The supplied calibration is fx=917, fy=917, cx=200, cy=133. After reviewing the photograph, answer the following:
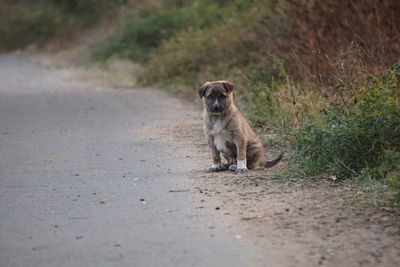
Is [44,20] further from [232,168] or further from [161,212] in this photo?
[161,212]

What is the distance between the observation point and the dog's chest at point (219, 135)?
10750 millimetres

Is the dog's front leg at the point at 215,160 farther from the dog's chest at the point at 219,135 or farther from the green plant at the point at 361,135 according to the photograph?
the green plant at the point at 361,135

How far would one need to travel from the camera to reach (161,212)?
819cm

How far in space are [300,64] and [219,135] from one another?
375 centimetres

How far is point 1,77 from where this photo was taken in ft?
99.2

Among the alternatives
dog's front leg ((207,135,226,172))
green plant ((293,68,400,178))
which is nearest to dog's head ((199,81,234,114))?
dog's front leg ((207,135,226,172))

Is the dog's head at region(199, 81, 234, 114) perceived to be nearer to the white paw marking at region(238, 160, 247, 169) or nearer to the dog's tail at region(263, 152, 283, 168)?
the white paw marking at region(238, 160, 247, 169)

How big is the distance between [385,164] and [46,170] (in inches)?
178

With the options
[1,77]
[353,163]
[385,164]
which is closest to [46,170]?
[353,163]

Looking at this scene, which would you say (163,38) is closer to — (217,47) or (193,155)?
(217,47)

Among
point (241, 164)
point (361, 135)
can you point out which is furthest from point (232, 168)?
point (361, 135)

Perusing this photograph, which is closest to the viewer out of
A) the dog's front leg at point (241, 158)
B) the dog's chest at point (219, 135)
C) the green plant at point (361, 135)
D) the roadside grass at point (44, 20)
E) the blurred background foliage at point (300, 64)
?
the green plant at point (361, 135)

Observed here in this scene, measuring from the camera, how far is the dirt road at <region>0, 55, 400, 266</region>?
6680mm

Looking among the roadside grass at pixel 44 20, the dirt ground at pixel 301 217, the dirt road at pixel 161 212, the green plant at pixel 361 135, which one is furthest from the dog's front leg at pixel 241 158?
the roadside grass at pixel 44 20
